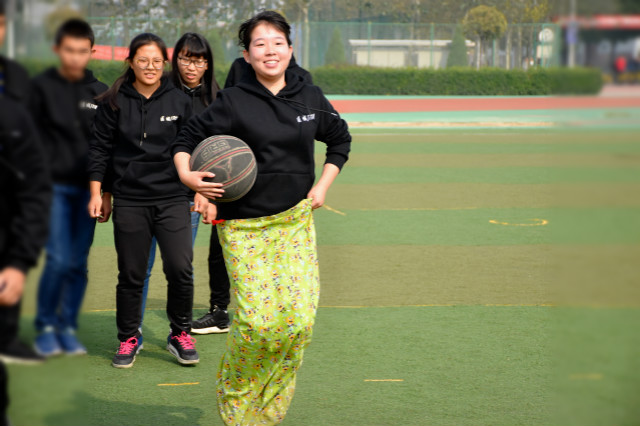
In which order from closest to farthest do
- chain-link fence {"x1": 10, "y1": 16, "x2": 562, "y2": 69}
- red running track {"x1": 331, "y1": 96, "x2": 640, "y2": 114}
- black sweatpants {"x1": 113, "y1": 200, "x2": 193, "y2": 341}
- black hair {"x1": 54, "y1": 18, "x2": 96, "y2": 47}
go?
Result: black hair {"x1": 54, "y1": 18, "x2": 96, "y2": 47}
black sweatpants {"x1": 113, "y1": 200, "x2": 193, "y2": 341}
red running track {"x1": 331, "y1": 96, "x2": 640, "y2": 114}
chain-link fence {"x1": 10, "y1": 16, "x2": 562, "y2": 69}

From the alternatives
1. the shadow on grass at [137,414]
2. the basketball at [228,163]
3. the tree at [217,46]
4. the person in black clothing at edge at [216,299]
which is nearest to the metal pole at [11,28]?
the basketball at [228,163]

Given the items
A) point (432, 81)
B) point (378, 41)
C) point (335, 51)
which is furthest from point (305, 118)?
point (378, 41)

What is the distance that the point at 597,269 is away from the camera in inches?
77.1

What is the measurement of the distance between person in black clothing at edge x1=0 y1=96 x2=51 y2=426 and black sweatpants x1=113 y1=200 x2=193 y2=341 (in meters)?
3.49

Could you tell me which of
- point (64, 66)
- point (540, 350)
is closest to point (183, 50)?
point (540, 350)

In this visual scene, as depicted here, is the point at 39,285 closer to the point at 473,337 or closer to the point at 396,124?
the point at 473,337

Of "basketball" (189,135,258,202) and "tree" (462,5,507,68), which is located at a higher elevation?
"tree" (462,5,507,68)

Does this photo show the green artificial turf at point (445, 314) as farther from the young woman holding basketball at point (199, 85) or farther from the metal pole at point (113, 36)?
the metal pole at point (113, 36)

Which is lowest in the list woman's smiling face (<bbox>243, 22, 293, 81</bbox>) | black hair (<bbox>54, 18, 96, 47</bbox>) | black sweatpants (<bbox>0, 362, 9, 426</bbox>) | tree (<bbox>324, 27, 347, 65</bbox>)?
black sweatpants (<bbox>0, 362, 9, 426</bbox>)

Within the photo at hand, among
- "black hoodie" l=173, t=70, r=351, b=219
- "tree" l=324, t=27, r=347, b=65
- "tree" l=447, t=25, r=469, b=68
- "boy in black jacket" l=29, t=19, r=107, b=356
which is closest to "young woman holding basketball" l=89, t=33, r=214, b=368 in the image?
"black hoodie" l=173, t=70, r=351, b=219

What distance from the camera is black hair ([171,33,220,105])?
224 inches

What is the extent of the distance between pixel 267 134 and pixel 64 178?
2017 mm

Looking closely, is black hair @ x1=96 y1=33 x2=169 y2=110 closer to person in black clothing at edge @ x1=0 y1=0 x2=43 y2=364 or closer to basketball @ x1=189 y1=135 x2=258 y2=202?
basketball @ x1=189 y1=135 x2=258 y2=202

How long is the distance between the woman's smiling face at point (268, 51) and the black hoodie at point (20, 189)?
212 cm
